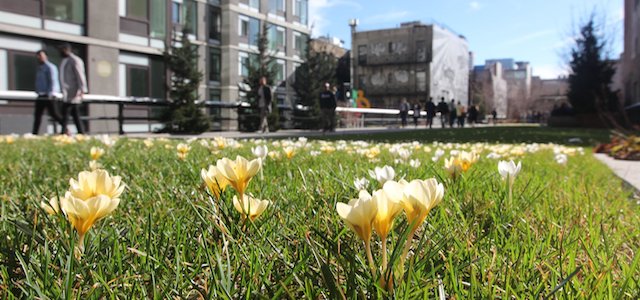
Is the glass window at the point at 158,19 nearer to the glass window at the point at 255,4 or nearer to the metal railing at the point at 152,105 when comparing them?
the metal railing at the point at 152,105

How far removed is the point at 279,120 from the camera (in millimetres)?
22422

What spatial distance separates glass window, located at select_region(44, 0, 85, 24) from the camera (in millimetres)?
19406

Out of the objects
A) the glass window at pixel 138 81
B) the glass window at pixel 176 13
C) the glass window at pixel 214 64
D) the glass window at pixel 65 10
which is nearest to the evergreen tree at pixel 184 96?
the glass window at pixel 138 81

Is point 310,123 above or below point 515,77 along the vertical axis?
below

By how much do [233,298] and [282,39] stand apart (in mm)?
39307

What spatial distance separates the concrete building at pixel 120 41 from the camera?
18.5 meters

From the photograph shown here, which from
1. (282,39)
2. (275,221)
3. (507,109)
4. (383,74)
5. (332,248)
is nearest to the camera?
(332,248)

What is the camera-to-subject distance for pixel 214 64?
1310 inches

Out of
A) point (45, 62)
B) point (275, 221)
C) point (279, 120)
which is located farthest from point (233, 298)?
point (279, 120)

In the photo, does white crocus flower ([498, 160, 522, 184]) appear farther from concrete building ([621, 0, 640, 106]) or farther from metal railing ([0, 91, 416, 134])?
concrete building ([621, 0, 640, 106])

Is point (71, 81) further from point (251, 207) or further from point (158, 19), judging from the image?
point (158, 19)

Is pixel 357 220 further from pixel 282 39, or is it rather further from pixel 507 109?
pixel 507 109

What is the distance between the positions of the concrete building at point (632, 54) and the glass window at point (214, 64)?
26.5 meters

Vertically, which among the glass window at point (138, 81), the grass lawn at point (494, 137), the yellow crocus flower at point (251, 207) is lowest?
the grass lawn at point (494, 137)
